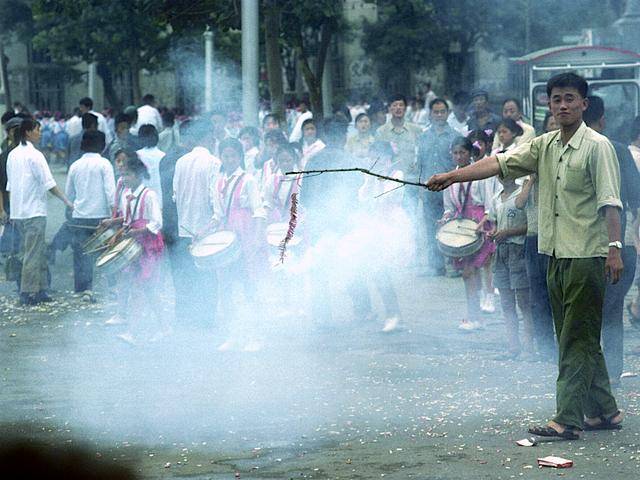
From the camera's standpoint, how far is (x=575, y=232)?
5.93 meters

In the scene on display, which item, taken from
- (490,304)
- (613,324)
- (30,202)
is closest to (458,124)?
(490,304)

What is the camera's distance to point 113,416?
6.77m

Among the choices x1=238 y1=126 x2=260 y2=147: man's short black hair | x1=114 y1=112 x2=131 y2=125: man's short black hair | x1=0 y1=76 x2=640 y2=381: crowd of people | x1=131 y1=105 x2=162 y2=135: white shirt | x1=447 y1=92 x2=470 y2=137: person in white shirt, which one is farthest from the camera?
x1=131 y1=105 x2=162 y2=135: white shirt

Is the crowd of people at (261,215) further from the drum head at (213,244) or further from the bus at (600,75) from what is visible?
the bus at (600,75)

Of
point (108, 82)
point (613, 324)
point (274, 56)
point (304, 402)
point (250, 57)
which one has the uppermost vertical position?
point (108, 82)

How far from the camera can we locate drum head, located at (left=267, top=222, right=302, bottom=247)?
30.1ft

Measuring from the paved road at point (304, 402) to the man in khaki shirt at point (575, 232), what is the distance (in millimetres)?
259

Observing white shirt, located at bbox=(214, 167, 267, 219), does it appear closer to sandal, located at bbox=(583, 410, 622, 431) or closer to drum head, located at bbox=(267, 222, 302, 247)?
drum head, located at bbox=(267, 222, 302, 247)

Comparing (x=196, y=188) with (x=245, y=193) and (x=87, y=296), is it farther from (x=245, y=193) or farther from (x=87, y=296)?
(x=87, y=296)

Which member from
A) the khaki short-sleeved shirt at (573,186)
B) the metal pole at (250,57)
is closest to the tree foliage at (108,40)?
the metal pole at (250,57)

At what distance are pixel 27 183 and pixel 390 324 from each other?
3.53 m

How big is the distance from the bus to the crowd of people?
4.71 meters

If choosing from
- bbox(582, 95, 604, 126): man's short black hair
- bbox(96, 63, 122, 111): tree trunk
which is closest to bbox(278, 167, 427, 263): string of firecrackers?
bbox(582, 95, 604, 126): man's short black hair

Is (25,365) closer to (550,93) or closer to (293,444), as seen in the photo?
(293,444)
